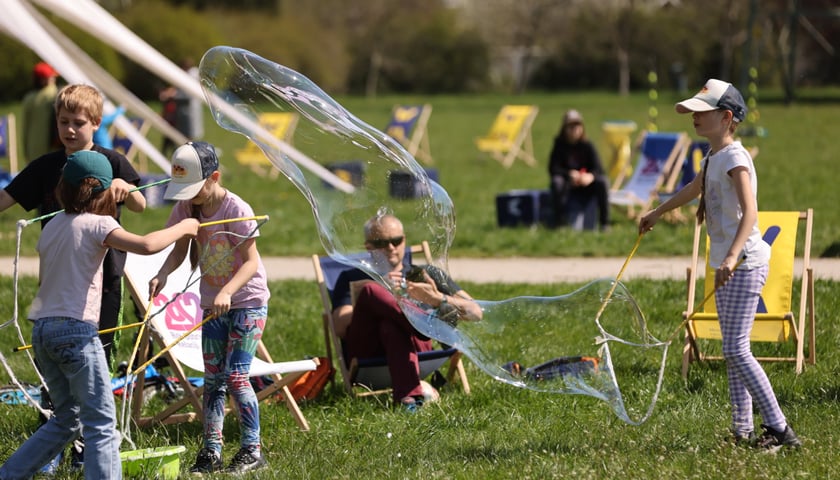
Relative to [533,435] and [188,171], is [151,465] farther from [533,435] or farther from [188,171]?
[533,435]

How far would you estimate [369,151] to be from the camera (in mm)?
5383

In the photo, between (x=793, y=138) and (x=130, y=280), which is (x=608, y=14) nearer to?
(x=793, y=138)

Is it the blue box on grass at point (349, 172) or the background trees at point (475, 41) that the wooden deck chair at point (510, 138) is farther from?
the background trees at point (475, 41)

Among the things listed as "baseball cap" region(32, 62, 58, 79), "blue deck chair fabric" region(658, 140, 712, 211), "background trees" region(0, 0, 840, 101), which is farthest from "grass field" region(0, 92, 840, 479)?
"background trees" region(0, 0, 840, 101)

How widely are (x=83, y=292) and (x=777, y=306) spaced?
420 cm

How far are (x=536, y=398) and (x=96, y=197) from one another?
9.30 ft

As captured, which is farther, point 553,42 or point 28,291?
point 553,42

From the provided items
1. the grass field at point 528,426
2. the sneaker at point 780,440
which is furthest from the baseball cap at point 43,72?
the sneaker at point 780,440

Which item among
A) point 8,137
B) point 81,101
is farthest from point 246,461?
point 8,137

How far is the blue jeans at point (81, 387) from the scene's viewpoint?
14.1 ft

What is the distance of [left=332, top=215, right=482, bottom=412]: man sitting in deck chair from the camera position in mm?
5367

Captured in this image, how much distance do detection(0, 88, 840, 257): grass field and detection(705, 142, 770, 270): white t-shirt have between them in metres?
5.32

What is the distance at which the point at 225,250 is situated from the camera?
16.1 ft

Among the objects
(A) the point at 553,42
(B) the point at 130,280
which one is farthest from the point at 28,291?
(A) the point at 553,42
